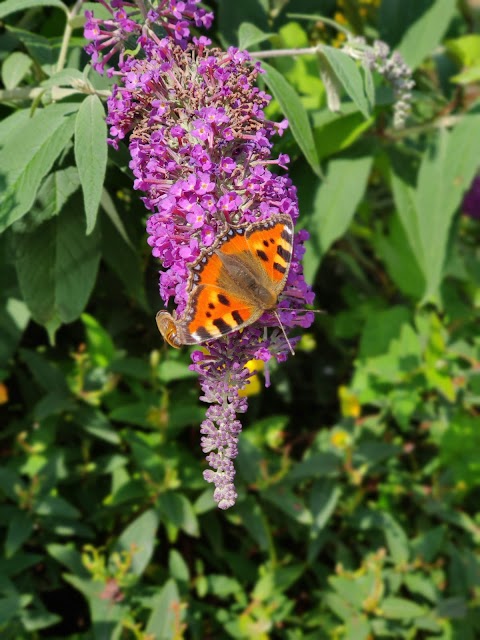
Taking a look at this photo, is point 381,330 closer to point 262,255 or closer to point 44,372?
point 44,372

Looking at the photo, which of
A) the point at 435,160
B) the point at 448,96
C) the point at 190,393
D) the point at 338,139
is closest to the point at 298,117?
the point at 338,139

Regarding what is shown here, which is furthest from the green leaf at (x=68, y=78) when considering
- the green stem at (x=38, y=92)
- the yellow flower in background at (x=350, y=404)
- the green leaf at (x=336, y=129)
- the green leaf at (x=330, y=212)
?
the yellow flower in background at (x=350, y=404)

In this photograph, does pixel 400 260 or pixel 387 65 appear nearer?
pixel 387 65

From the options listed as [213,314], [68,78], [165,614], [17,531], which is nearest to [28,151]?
[68,78]

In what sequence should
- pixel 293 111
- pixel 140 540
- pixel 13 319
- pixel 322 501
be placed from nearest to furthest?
pixel 293 111 < pixel 13 319 < pixel 140 540 < pixel 322 501

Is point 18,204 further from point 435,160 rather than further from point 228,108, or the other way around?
point 435,160

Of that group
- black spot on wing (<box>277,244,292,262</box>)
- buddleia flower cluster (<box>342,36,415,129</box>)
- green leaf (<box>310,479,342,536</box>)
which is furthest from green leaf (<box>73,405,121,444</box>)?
buddleia flower cluster (<box>342,36,415,129</box>)
